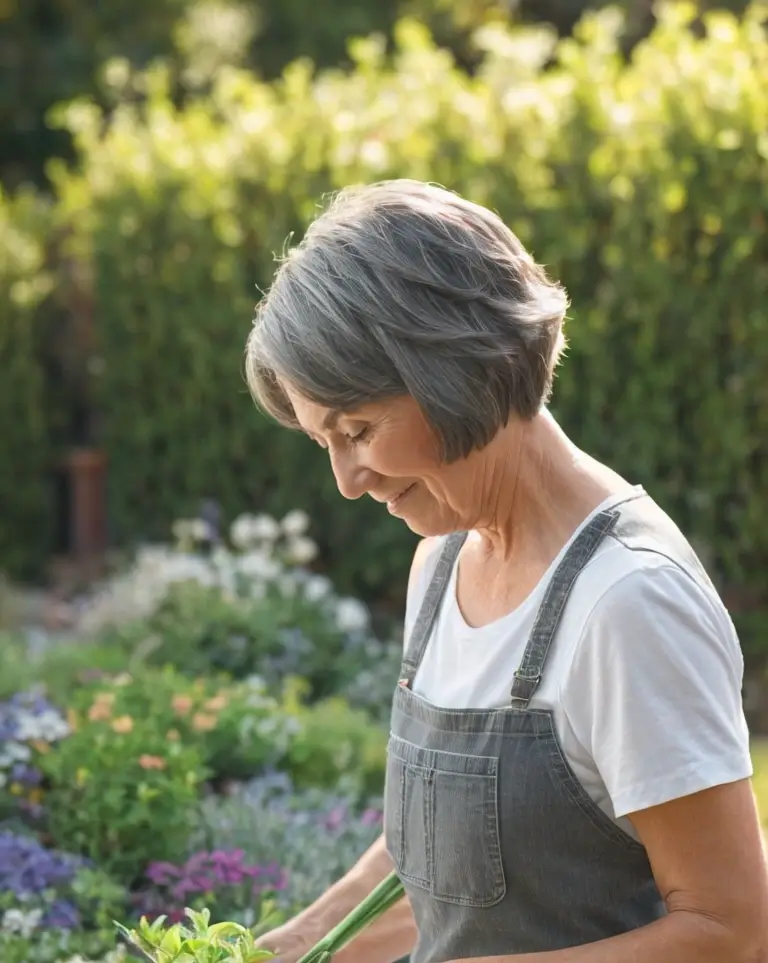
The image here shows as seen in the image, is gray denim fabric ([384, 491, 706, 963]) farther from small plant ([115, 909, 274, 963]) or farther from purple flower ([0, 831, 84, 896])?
purple flower ([0, 831, 84, 896])

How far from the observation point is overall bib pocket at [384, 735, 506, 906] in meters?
1.66

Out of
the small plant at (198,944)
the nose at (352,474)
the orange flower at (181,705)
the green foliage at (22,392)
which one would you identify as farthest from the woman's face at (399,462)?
the green foliage at (22,392)

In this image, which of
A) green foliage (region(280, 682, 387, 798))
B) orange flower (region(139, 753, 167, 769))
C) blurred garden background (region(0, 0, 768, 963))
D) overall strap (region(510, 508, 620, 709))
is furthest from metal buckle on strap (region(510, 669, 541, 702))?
Answer: green foliage (region(280, 682, 387, 798))

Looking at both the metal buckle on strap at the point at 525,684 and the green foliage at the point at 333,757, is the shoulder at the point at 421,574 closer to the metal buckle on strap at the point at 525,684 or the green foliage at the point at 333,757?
the metal buckle on strap at the point at 525,684

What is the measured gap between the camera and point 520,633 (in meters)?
1.69

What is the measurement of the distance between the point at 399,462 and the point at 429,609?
324mm

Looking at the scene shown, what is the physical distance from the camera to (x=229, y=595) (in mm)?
5074

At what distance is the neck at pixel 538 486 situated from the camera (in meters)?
1.71

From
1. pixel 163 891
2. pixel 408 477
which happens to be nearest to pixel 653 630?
pixel 408 477

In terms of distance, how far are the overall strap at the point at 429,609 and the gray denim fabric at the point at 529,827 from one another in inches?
6.0

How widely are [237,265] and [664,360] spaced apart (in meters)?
2.07

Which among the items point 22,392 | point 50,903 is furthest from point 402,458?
point 22,392

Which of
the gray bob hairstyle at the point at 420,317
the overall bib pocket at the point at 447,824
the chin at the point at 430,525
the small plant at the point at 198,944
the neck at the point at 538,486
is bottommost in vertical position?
the small plant at the point at 198,944

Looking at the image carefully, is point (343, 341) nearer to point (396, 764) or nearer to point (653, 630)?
point (653, 630)
